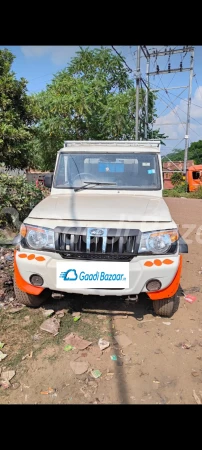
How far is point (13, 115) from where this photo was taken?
5.79 meters

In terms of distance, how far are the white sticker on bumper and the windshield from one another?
1.33m

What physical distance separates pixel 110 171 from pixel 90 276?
5.43 ft

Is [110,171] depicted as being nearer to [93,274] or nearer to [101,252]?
[101,252]

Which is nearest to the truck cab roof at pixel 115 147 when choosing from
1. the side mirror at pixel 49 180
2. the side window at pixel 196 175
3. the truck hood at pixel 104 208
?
the side mirror at pixel 49 180

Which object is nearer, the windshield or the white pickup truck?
the white pickup truck

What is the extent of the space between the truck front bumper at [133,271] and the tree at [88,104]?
343 inches

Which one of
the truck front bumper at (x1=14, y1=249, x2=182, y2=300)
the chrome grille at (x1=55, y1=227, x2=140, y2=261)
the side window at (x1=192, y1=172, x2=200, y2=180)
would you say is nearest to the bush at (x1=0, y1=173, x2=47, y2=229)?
the truck front bumper at (x1=14, y1=249, x2=182, y2=300)

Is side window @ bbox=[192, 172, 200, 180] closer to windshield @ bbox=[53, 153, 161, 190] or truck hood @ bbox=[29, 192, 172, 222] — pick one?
windshield @ bbox=[53, 153, 161, 190]

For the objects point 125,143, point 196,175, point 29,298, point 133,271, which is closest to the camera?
point 133,271

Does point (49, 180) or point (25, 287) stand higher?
point (49, 180)

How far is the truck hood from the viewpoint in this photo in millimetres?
2656

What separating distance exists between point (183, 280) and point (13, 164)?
4.28 m

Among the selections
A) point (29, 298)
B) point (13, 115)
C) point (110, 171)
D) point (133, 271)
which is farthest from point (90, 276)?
point (13, 115)
